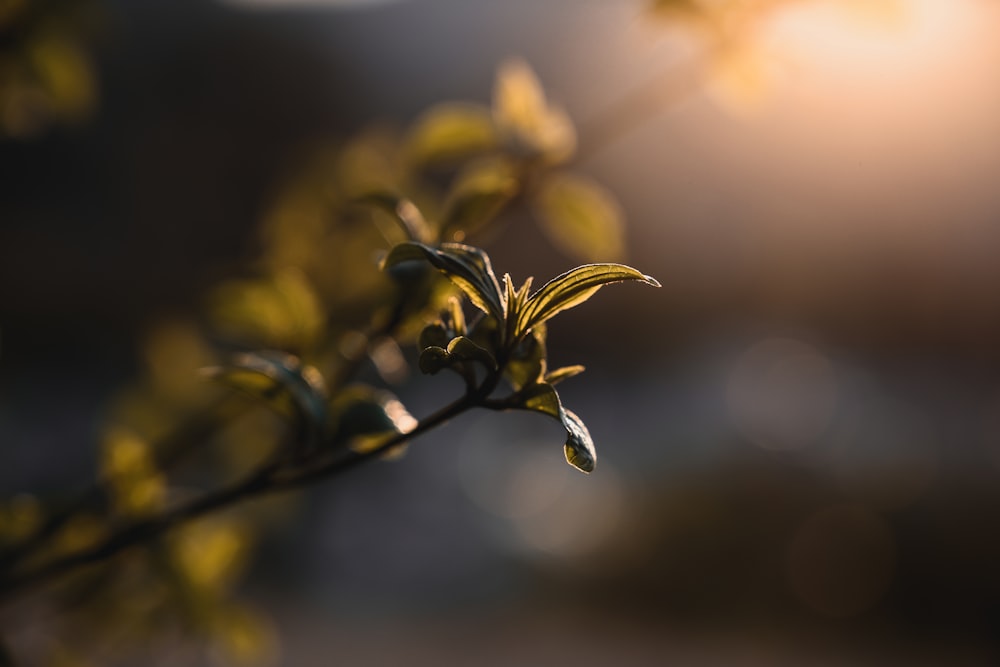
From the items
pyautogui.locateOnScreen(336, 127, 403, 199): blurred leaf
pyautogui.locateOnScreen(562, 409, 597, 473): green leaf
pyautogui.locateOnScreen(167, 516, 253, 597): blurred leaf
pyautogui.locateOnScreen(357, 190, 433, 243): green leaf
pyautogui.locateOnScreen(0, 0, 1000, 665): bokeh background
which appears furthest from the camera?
pyautogui.locateOnScreen(0, 0, 1000, 665): bokeh background

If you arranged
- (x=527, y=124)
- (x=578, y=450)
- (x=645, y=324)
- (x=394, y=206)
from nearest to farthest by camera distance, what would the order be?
(x=578, y=450), (x=394, y=206), (x=527, y=124), (x=645, y=324)

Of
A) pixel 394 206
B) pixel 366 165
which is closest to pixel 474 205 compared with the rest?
pixel 394 206

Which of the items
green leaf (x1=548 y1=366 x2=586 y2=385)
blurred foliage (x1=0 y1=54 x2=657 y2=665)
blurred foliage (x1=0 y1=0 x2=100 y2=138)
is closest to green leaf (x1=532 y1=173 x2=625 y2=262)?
blurred foliage (x1=0 y1=54 x2=657 y2=665)

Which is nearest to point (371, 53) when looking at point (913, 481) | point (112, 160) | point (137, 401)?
point (112, 160)

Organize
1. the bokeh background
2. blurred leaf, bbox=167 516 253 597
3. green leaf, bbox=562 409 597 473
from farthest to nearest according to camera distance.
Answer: the bokeh background, blurred leaf, bbox=167 516 253 597, green leaf, bbox=562 409 597 473

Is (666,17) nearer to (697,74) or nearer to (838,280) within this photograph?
(697,74)

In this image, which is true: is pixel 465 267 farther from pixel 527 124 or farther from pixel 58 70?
pixel 58 70

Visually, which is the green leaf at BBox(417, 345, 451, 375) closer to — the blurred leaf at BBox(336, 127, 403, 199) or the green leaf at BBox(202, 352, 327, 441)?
the green leaf at BBox(202, 352, 327, 441)
